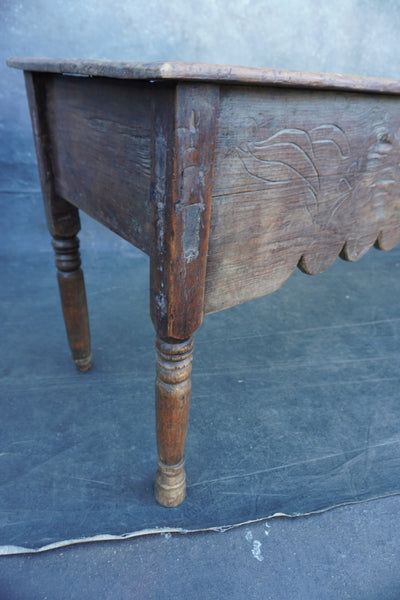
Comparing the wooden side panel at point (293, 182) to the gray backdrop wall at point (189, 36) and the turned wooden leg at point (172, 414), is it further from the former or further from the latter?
the gray backdrop wall at point (189, 36)

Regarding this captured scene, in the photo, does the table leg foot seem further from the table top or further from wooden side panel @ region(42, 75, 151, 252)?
the table top

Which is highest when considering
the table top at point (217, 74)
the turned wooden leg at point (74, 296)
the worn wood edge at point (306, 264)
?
the table top at point (217, 74)

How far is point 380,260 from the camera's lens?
2.53 meters

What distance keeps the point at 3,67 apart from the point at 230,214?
1960 millimetres

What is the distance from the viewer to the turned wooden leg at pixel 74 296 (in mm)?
A: 1303

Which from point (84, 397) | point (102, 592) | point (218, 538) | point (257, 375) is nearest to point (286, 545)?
point (218, 538)

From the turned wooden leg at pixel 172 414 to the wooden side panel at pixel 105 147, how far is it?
0.70 feet

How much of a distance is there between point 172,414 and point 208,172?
1.65ft

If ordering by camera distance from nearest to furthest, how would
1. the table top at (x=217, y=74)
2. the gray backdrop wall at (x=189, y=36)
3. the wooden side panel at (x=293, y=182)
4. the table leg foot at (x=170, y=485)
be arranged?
the table top at (x=217, y=74)
the wooden side panel at (x=293, y=182)
the table leg foot at (x=170, y=485)
the gray backdrop wall at (x=189, y=36)

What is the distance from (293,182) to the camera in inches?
34.5

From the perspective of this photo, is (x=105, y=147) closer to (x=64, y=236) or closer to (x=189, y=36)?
(x=64, y=236)


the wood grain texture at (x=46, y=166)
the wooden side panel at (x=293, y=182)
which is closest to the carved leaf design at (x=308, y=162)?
the wooden side panel at (x=293, y=182)

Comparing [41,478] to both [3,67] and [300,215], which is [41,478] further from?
[3,67]

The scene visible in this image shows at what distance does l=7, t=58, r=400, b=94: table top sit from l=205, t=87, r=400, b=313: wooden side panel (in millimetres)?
38
